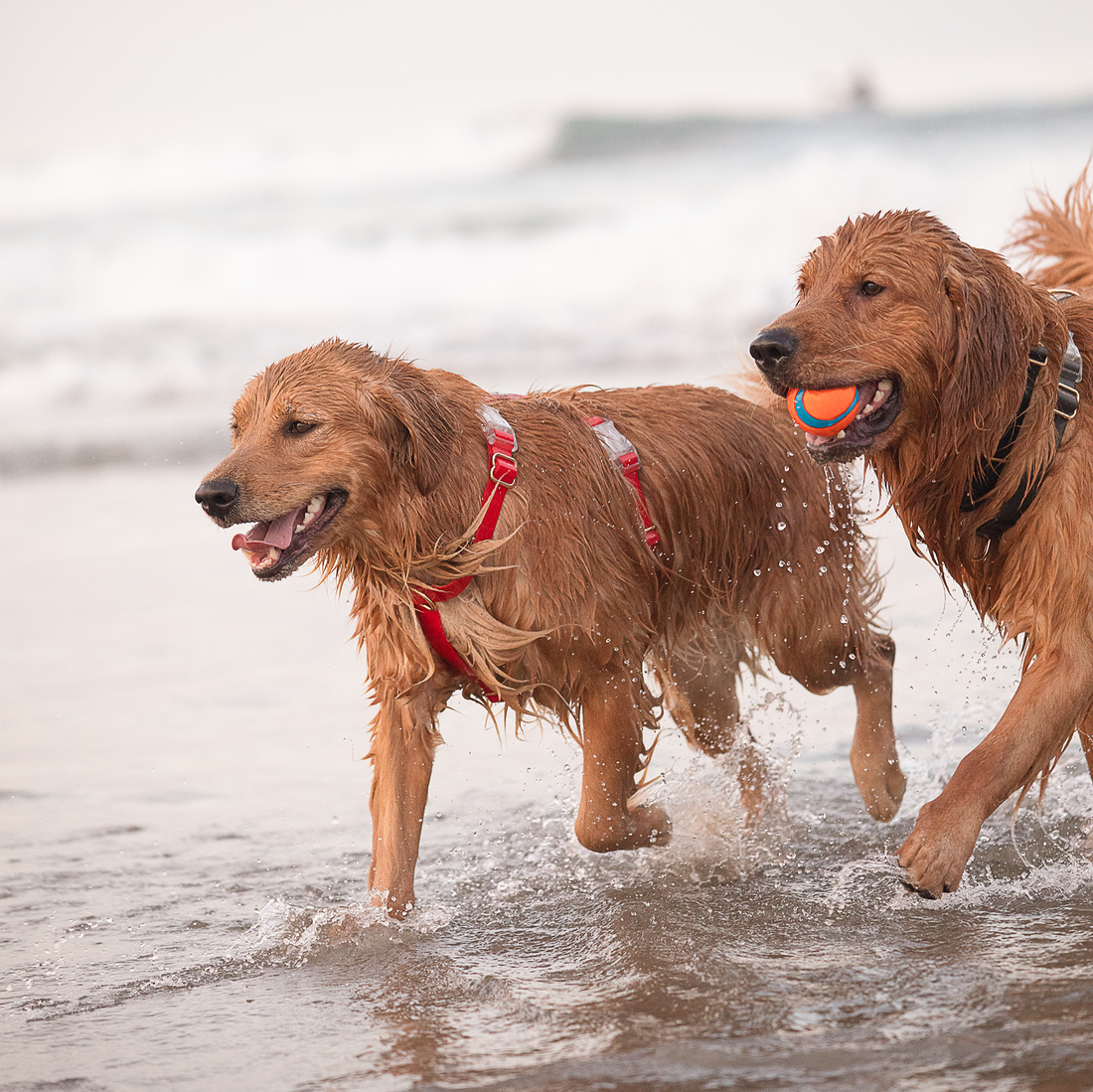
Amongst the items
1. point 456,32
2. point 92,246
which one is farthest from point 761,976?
point 456,32

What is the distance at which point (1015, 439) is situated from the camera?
3.50m

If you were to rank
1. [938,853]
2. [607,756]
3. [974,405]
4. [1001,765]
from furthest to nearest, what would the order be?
[607,756]
[974,405]
[1001,765]
[938,853]

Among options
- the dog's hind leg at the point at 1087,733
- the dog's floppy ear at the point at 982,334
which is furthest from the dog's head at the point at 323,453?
the dog's hind leg at the point at 1087,733

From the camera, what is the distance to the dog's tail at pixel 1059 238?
15.9ft

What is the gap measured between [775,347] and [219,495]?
137 centimetres

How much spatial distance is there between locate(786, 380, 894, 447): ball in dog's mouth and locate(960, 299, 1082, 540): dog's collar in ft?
1.00

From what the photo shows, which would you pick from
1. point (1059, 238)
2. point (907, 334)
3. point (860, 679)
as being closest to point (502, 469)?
point (907, 334)

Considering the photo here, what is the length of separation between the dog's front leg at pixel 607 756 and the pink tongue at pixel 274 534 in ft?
3.12

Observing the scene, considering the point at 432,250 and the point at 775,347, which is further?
the point at 432,250

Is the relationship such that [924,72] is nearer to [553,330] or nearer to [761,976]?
[553,330]

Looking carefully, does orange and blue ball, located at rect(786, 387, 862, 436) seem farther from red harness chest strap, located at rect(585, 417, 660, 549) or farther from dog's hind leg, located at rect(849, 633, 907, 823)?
dog's hind leg, located at rect(849, 633, 907, 823)

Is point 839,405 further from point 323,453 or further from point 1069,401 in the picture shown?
point 323,453

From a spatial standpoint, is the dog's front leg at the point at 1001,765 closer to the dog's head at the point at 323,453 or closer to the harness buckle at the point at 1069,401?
the harness buckle at the point at 1069,401

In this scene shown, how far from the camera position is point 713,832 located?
179 inches
